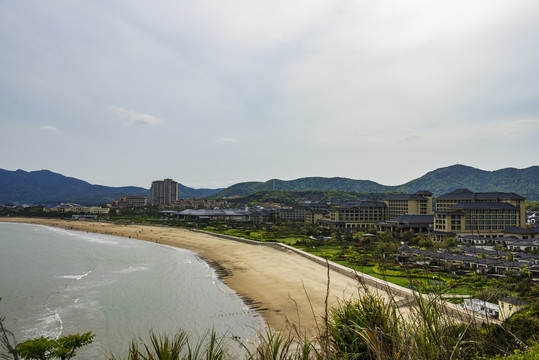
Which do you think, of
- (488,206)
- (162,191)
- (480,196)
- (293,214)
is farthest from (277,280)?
(162,191)

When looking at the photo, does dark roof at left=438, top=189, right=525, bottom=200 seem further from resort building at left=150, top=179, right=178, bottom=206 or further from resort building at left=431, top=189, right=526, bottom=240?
resort building at left=150, top=179, right=178, bottom=206

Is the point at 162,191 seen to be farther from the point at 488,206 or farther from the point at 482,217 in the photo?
the point at 488,206

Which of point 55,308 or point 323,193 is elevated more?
point 323,193

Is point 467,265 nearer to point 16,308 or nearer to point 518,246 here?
point 518,246

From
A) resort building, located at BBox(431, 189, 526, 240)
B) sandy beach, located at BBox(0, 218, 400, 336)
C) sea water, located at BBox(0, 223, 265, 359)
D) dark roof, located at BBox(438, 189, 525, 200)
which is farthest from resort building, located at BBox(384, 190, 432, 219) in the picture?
sea water, located at BBox(0, 223, 265, 359)

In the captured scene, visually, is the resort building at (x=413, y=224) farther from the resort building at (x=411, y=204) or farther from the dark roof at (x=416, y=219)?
the resort building at (x=411, y=204)

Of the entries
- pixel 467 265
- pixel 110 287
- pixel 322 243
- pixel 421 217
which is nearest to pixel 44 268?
pixel 110 287
